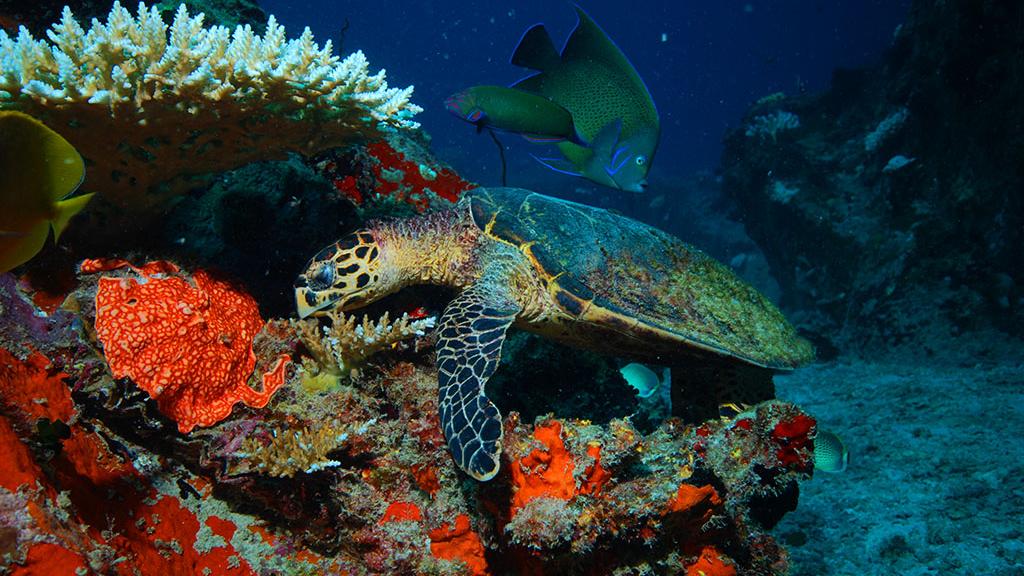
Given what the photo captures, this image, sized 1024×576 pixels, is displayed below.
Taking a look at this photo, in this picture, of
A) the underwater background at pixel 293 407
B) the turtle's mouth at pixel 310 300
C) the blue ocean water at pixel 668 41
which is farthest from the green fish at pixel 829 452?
the blue ocean water at pixel 668 41

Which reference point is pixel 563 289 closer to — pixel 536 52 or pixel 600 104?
pixel 600 104

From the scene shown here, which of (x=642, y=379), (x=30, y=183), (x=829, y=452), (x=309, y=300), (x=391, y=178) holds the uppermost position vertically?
(x=30, y=183)

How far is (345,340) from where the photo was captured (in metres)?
2.45

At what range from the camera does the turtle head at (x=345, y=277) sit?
2.73m

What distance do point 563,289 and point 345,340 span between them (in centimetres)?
137

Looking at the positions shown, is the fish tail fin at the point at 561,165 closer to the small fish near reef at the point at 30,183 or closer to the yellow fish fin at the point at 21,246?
the small fish near reef at the point at 30,183

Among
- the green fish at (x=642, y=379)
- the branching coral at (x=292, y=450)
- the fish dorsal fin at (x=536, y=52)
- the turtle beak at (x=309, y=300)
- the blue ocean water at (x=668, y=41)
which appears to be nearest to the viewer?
Result: the branching coral at (x=292, y=450)

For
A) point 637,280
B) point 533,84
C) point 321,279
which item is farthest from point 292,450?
point 533,84

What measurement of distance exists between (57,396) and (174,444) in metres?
0.48

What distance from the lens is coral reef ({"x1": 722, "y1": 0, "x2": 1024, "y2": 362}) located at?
735 centimetres

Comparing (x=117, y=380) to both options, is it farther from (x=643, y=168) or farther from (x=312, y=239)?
(x=643, y=168)

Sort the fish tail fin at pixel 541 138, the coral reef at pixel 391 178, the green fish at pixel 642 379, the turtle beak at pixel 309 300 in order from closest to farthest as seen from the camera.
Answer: the fish tail fin at pixel 541 138
the turtle beak at pixel 309 300
the coral reef at pixel 391 178
the green fish at pixel 642 379

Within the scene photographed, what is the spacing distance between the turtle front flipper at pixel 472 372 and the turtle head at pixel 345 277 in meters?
0.52

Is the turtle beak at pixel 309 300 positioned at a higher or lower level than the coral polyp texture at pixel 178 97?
lower
